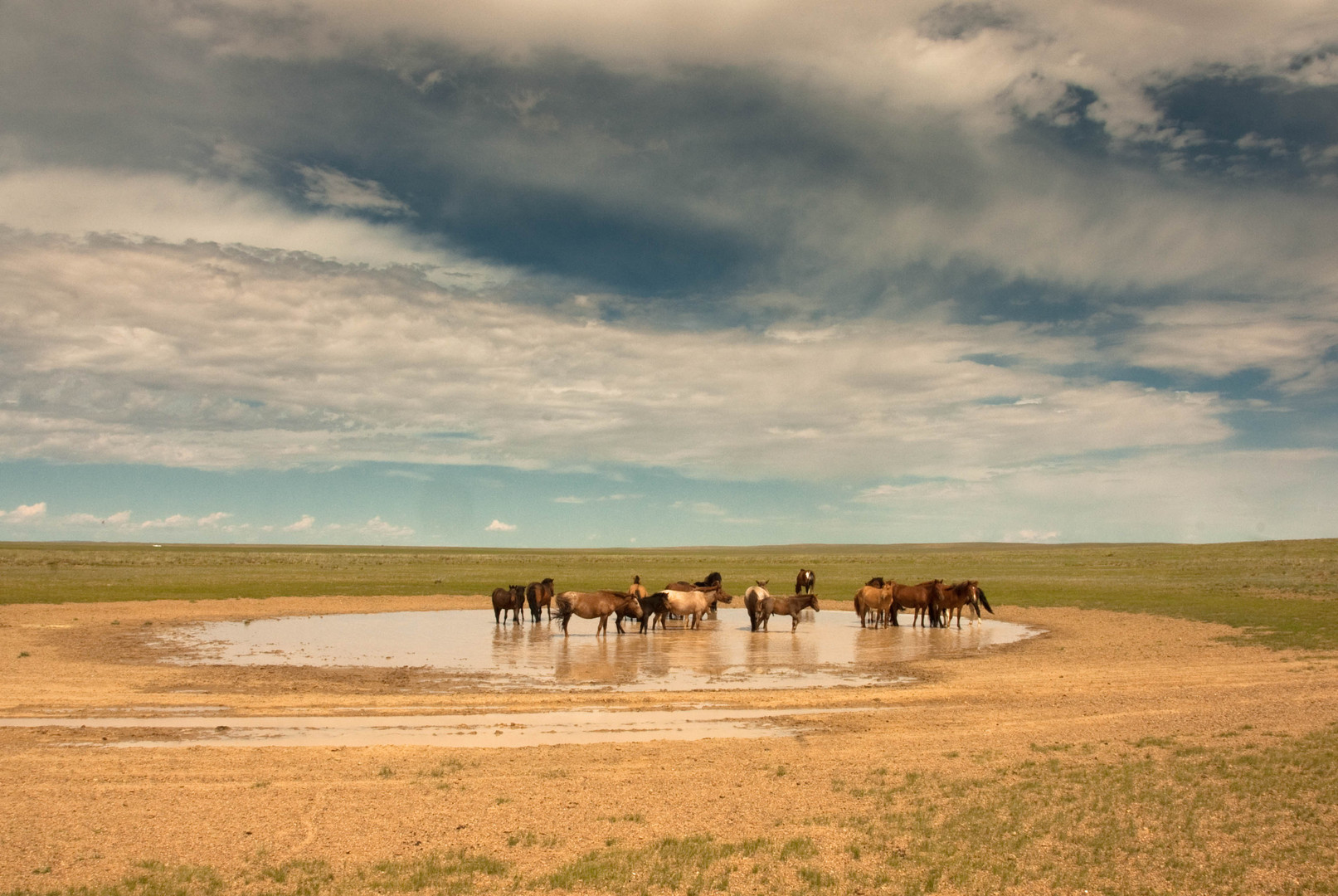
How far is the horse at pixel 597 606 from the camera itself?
3138 cm

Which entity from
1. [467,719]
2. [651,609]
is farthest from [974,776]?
[651,609]

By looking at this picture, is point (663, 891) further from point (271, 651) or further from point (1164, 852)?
point (271, 651)

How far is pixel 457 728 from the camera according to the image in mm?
14984

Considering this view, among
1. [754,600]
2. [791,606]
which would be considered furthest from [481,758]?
[791,606]

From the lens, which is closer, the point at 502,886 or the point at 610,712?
the point at 502,886

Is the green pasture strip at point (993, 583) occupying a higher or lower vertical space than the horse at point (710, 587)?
lower

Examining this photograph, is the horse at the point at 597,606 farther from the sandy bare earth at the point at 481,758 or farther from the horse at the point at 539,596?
the sandy bare earth at the point at 481,758

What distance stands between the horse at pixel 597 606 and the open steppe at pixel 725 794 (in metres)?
10.5

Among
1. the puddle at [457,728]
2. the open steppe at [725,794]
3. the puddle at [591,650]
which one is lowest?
the puddle at [591,650]

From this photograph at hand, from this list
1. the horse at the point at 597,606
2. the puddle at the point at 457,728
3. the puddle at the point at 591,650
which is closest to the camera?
A: the puddle at the point at 457,728

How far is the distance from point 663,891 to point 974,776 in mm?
5357

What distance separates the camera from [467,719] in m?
15.7

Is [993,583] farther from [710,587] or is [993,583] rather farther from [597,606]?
[597,606]

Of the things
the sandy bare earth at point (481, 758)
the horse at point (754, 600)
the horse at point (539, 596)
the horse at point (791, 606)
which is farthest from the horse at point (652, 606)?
the sandy bare earth at point (481, 758)
